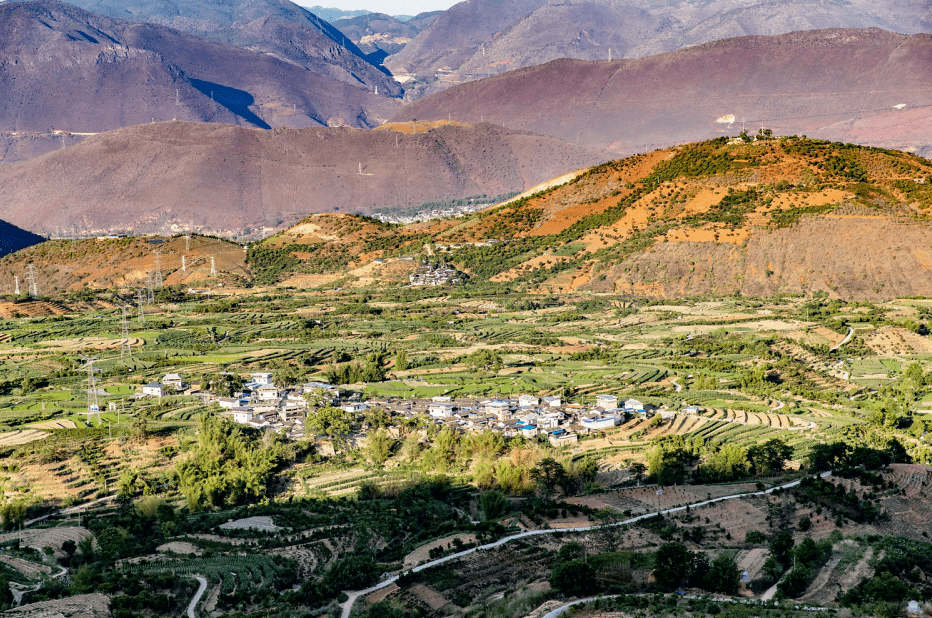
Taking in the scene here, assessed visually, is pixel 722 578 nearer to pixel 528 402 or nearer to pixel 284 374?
pixel 528 402

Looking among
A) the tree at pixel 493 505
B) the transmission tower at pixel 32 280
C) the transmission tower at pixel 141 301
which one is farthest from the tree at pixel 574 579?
the transmission tower at pixel 32 280

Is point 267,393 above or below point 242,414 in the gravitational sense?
above

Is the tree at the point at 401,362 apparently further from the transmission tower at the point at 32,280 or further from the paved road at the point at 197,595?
the transmission tower at the point at 32,280

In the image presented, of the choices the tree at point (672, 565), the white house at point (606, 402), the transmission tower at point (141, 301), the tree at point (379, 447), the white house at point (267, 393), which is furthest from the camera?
the transmission tower at point (141, 301)

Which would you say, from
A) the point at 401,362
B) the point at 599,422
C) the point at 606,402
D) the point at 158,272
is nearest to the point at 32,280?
the point at 158,272

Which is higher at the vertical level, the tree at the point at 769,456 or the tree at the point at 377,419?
the tree at the point at 377,419

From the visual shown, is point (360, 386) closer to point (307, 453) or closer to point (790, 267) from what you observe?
point (307, 453)

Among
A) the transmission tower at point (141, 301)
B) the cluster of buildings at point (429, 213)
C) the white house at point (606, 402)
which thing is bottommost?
the white house at point (606, 402)
